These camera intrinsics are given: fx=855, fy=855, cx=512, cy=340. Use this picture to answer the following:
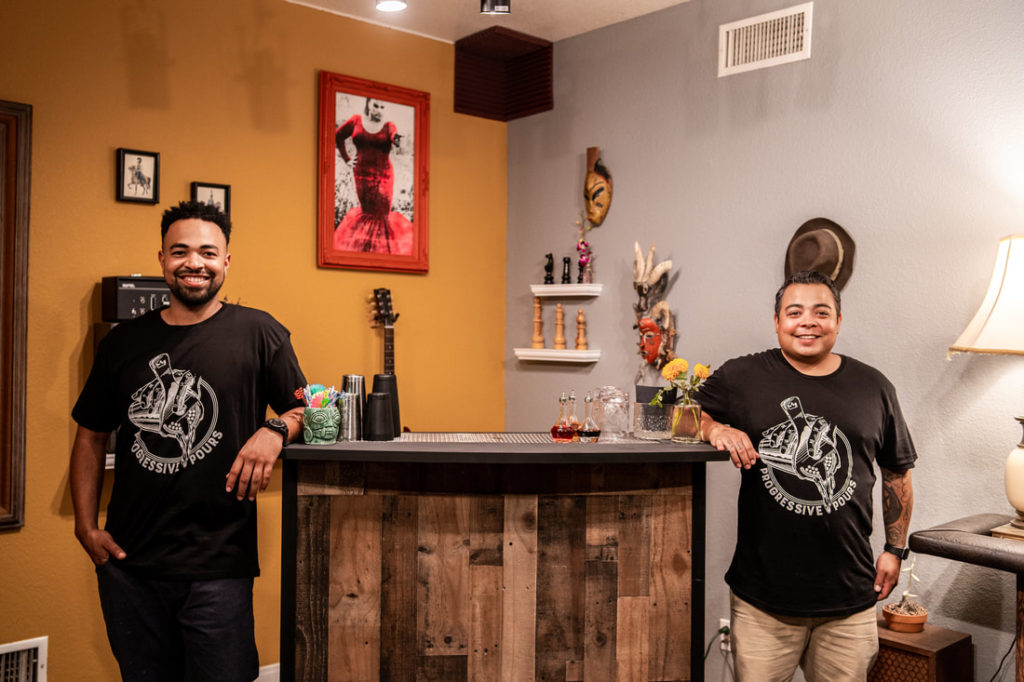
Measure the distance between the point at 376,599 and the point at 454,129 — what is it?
2.83 m

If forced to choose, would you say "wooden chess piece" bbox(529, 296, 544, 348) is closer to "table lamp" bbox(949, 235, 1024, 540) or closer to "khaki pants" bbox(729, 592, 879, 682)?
"table lamp" bbox(949, 235, 1024, 540)

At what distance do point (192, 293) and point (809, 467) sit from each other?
169 cm

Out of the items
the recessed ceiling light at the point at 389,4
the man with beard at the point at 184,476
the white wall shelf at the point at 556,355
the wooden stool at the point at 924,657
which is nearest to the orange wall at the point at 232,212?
the white wall shelf at the point at 556,355

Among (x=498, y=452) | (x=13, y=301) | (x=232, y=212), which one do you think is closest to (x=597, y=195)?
(x=232, y=212)

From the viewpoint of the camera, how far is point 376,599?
92.0 inches

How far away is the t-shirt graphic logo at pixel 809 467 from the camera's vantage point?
89.5 inches

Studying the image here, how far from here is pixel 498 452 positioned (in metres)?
2.20

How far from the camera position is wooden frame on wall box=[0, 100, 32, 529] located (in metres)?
3.16

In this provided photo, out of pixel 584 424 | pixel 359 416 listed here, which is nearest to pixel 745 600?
pixel 584 424

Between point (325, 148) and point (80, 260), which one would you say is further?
point (325, 148)

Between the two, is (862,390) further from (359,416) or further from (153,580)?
(153,580)

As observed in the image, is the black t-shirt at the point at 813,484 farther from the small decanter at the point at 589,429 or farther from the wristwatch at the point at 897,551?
the small decanter at the point at 589,429

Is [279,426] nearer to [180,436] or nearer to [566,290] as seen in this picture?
[180,436]

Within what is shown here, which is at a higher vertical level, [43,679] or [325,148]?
[325,148]
